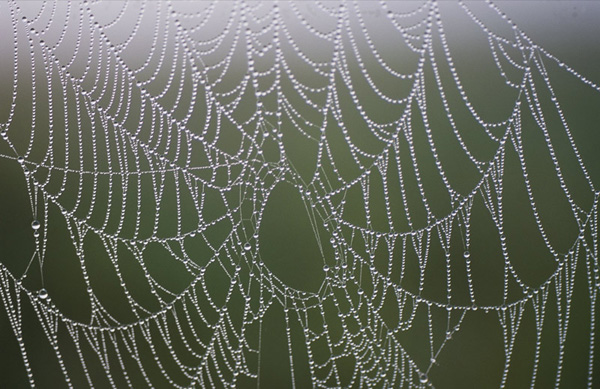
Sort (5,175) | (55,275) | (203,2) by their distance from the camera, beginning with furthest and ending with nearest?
1. (55,275)
2. (5,175)
3. (203,2)

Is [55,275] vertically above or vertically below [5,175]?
below

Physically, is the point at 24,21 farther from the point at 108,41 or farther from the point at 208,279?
the point at 208,279

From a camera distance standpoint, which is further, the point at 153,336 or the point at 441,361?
the point at 153,336

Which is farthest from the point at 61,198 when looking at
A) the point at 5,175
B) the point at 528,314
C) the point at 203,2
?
the point at 528,314

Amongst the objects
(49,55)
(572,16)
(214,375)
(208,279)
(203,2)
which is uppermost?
(572,16)

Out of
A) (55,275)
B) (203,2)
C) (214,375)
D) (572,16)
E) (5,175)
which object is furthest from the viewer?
(55,275)

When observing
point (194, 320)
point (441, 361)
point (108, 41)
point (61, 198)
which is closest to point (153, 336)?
point (194, 320)

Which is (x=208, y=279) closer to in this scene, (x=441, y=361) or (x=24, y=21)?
(x=441, y=361)
